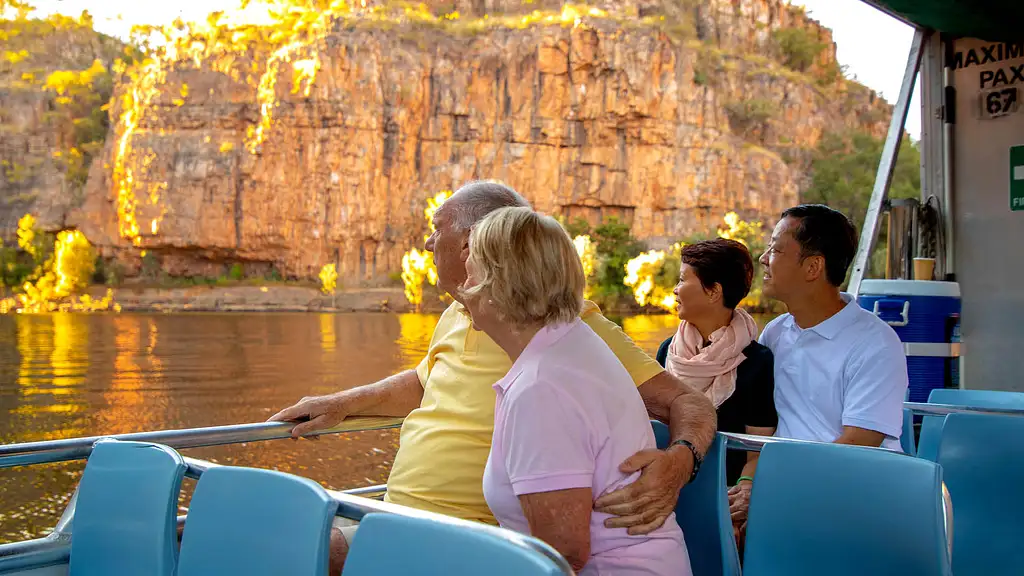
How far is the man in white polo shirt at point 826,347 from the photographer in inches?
77.0

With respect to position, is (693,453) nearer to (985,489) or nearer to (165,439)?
(985,489)

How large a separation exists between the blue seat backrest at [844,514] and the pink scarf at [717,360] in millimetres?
474

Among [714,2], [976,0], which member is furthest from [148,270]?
[976,0]

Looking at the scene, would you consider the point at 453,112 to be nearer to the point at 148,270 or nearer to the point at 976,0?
the point at 148,270

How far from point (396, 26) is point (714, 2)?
27565 millimetres

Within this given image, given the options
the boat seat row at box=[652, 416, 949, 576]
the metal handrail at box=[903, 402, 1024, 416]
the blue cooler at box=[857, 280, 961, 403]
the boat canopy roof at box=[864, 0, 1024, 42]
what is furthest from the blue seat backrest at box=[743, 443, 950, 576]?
the boat canopy roof at box=[864, 0, 1024, 42]

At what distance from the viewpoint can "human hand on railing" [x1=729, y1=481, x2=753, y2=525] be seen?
190cm

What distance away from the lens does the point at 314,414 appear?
205cm

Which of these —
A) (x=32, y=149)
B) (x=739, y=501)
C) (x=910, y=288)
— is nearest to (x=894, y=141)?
(x=910, y=288)

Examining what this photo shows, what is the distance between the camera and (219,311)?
49.7 m

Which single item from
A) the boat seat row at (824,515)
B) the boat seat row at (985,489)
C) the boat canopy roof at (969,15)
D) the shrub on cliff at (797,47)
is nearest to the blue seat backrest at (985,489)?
the boat seat row at (985,489)

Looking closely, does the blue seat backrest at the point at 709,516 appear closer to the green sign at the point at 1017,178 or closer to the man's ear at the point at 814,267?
the man's ear at the point at 814,267

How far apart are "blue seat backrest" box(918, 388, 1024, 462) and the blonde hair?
1.16 metres

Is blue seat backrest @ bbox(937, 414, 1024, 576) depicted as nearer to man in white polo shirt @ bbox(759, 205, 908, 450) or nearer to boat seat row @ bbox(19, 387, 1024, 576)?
boat seat row @ bbox(19, 387, 1024, 576)
